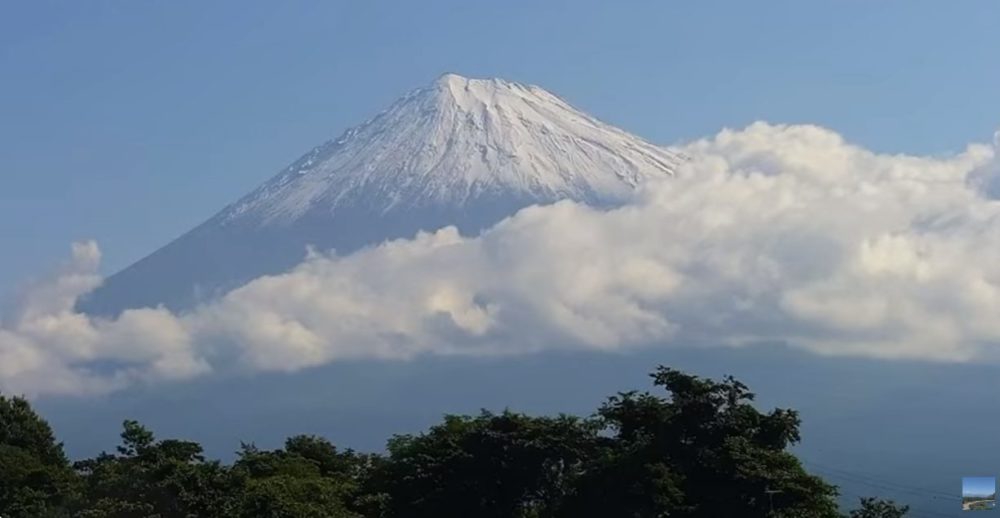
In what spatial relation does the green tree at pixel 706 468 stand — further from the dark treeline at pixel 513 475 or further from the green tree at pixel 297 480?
the green tree at pixel 297 480

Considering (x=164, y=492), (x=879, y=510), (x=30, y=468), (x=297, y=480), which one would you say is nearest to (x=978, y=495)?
(x=879, y=510)

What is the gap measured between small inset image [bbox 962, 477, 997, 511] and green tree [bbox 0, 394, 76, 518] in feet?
82.7

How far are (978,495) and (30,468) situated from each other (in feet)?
95.7

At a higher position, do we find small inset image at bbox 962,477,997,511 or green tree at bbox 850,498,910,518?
small inset image at bbox 962,477,997,511

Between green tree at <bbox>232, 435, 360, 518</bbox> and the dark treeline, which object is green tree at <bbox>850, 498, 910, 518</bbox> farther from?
green tree at <bbox>232, 435, 360, 518</bbox>

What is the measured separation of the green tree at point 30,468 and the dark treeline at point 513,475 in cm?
8

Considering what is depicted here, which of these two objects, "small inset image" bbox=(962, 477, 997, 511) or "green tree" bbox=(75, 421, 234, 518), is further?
"small inset image" bbox=(962, 477, 997, 511)

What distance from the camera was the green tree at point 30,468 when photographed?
4638 cm

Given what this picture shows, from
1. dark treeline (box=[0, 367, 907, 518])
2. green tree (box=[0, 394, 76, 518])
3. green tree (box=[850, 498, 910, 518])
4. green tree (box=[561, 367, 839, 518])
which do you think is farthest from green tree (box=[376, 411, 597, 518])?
green tree (box=[0, 394, 76, 518])

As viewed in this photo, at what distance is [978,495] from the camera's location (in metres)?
49.8

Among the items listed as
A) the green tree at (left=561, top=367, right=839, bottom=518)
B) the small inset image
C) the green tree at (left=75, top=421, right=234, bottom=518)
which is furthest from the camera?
the small inset image

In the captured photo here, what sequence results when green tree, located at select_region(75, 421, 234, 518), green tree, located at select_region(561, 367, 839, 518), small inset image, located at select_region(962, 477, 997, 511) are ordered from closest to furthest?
green tree, located at select_region(561, 367, 839, 518)
green tree, located at select_region(75, 421, 234, 518)
small inset image, located at select_region(962, 477, 997, 511)

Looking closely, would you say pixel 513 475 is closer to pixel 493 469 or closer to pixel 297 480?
pixel 493 469

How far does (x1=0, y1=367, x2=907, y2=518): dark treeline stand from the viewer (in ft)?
119
